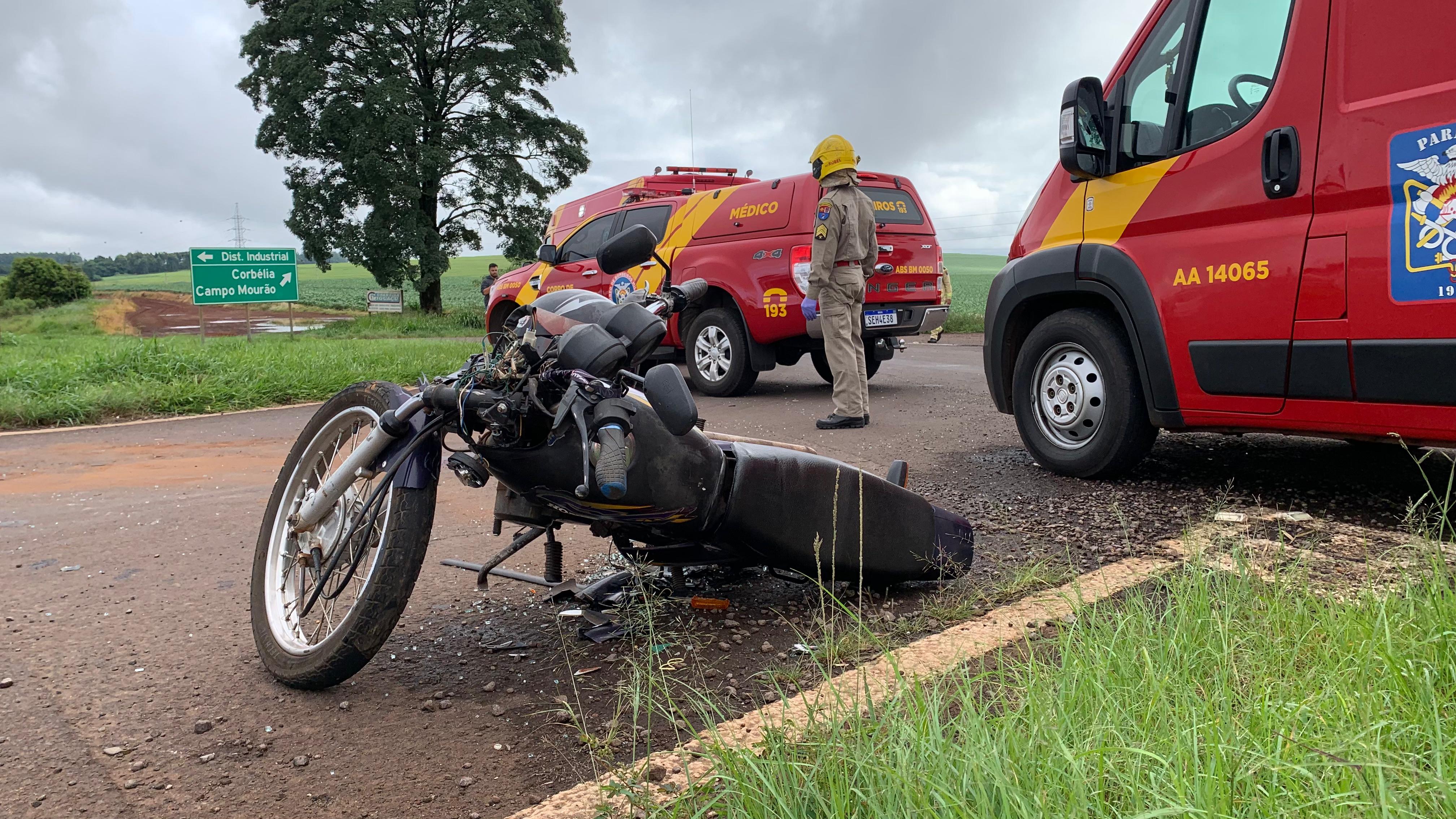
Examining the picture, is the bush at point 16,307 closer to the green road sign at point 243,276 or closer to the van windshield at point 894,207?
the green road sign at point 243,276

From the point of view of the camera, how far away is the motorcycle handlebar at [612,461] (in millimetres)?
2090

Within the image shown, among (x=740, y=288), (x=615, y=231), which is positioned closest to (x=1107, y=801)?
(x=740, y=288)

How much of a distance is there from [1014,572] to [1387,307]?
66.9 inches

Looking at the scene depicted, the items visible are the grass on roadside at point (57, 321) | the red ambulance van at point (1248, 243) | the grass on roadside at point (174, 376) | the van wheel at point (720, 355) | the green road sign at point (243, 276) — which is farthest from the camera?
the grass on roadside at point (57, 321)

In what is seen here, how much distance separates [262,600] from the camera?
2797 mm

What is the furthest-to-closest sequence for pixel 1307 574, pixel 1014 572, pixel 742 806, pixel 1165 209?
pixel 1165 209
pixel 1014 572
pixel 1307 574
pixel 742 806

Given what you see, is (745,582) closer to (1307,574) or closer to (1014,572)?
(1014,572)

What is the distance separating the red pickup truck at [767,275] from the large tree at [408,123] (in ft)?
63.2

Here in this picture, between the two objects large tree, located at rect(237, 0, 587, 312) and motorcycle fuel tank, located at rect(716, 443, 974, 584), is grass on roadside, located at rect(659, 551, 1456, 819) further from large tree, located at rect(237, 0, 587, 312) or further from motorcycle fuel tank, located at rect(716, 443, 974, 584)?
large tree, located at rect(237, 0, 587, 312)

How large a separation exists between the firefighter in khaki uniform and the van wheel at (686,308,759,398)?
1594 millimetres

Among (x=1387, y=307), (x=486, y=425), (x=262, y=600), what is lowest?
(x=262, y=600)

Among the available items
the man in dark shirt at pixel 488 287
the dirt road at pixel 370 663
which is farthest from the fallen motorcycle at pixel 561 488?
the man in dark shirt at pixel 488 287

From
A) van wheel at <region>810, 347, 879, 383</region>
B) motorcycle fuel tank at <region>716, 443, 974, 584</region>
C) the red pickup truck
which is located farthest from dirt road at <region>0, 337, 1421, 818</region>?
van wheel at <region>810, 347, 879, 383</region>

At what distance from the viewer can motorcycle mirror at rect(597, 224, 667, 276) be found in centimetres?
256
